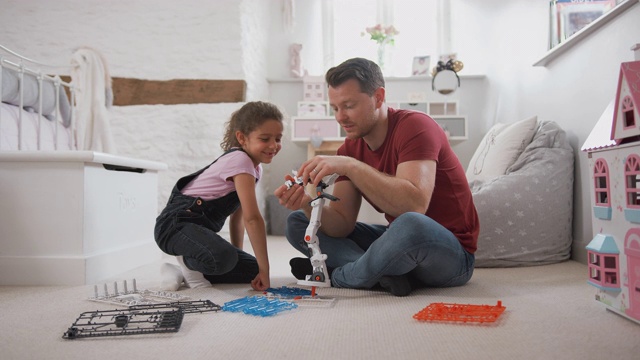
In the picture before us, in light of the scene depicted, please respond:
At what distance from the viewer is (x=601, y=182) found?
4.72 ft

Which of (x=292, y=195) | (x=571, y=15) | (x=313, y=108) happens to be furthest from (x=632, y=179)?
(x=313, y=108)

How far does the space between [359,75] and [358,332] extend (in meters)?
0.82

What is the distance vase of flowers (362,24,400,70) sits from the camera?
4.62 meters

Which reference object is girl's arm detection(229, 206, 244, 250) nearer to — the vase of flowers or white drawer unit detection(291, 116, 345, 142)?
white drawer unit detection(291, 116, 345, 142)

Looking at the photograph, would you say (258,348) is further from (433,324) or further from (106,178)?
(106,178)

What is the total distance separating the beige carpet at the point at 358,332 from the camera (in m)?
1.04

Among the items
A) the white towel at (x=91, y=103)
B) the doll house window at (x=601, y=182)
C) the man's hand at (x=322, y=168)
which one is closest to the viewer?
the doll house window at (x=601, y=182)

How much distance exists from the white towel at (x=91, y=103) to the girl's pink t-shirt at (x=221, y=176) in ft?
4.02

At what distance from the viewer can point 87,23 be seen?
4.14 m

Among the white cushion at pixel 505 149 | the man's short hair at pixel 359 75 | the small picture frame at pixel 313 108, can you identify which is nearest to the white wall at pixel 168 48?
the small picture frame at pixel 313 108

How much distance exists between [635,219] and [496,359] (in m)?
0.51

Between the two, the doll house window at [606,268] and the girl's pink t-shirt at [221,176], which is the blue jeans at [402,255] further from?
the doll house window at [606,268]

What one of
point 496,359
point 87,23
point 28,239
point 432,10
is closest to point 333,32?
point 432,10

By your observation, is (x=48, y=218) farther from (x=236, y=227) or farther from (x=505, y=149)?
(x=505, y=149)
